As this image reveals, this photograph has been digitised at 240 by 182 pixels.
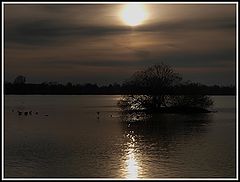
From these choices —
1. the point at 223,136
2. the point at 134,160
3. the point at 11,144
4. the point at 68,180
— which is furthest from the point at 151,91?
the point at 68,180

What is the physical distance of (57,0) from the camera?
17250mm

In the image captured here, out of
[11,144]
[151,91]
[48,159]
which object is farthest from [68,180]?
[151,91]

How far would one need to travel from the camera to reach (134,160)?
77.6 feet

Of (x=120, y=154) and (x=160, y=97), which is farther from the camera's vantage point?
(x=160, y=97)

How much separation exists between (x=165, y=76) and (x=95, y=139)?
130 ft

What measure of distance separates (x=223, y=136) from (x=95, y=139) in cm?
1145

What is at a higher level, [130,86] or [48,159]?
[130,86]

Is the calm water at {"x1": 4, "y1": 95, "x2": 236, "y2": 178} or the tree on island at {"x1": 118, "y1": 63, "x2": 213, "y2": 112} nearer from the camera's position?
the calm water at {"x1": 4, "y1": 95, "x2": 236, "y2": 178}

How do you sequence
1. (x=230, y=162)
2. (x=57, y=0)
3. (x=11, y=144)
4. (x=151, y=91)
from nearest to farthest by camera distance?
(x=57, y=0)
(x=230, y=162)
(x=11, y=144)
(x=151, y=91)

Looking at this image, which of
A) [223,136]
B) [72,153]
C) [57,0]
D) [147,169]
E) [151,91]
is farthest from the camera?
[151,91]

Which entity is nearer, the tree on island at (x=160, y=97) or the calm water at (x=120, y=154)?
the calm water at (x=120, y=154)

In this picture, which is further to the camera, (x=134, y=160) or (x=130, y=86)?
(x=130, y=86)

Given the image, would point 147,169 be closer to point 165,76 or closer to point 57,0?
point 57,0

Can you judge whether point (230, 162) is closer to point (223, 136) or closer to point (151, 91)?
point (223, 136)
